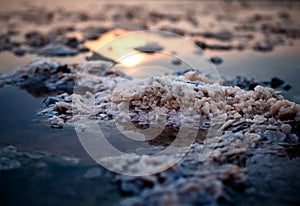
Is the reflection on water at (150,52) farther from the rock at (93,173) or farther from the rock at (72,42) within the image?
the rock at (93,173)

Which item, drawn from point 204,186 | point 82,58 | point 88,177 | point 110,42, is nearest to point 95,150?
point 88,177

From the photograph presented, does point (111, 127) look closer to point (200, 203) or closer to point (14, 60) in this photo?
point (200, 203)

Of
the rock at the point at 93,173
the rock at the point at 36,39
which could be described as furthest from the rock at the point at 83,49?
the rock at the point at 93,173

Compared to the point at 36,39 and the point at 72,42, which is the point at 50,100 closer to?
the point at 72,42

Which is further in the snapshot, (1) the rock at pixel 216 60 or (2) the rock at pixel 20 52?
(2) the rock at pixel 20 52

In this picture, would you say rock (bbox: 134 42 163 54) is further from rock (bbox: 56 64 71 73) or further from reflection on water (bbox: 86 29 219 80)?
rock (bbox: 56 64 71 73)

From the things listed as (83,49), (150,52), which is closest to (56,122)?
(150,52)
